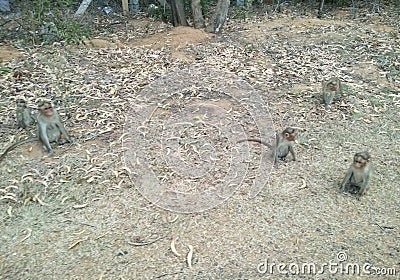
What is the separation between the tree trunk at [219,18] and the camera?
8.81 m

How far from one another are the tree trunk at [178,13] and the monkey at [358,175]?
607cm

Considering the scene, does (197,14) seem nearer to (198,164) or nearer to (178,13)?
(178,13)

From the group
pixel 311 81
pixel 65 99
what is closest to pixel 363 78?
pixel 311 81

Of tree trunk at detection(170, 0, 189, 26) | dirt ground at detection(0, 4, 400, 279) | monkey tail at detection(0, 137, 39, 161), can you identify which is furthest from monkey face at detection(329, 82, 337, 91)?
tree trunk at detection(170, 0, 189, 26)

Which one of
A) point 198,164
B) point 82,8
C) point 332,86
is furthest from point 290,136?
point 82,8

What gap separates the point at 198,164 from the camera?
4617mm

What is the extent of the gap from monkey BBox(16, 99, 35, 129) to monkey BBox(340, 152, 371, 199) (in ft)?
13.0

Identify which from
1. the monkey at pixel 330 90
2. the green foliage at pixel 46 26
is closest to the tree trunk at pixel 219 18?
the green foliage at pixel 46 26

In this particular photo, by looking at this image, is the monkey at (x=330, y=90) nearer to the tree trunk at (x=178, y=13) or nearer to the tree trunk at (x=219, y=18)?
the tree trunk at (x=219, y=18)

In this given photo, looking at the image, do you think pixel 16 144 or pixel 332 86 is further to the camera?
pixel 332 86

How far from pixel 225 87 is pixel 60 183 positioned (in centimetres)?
316

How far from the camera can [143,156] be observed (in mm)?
4770

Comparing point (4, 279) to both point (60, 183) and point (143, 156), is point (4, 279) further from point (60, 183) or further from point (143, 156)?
point (143, 156)

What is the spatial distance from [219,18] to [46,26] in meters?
3.59
